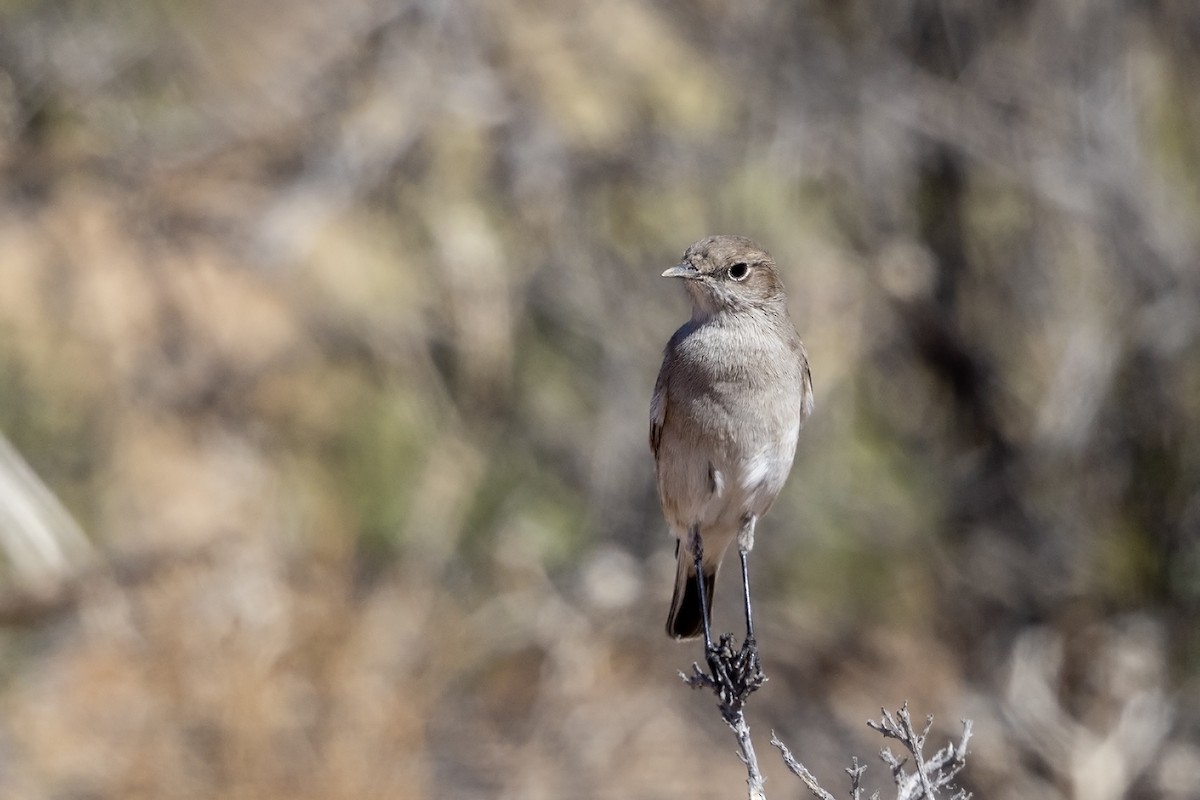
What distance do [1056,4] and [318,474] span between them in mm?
5143

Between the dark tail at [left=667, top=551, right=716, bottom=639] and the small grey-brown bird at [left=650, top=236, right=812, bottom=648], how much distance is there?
0.01 metres

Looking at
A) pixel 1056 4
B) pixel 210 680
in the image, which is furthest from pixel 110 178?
pixel 1056 4

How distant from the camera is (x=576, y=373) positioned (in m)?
9.29

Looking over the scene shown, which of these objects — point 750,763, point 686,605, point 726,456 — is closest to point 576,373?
point 686,605

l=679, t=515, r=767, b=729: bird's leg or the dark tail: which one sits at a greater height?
the dark tail

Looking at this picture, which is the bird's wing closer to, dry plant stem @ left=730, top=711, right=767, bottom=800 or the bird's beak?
the bird's beak

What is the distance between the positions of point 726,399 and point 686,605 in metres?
0.80

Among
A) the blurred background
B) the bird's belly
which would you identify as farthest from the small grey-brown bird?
the blurred background

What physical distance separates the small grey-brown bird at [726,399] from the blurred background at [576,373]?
3.47m

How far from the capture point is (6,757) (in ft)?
24.6

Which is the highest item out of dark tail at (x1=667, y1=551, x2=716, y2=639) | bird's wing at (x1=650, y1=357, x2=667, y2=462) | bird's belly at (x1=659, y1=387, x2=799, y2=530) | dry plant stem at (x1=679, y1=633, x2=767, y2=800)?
bird's wing at (x1=650, y1=357, x2=667, y2=462)

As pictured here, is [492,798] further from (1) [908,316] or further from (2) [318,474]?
(1) [908,316]

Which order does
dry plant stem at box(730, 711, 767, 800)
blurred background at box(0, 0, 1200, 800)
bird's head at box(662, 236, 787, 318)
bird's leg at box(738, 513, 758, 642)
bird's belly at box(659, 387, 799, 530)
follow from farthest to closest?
1. blurred background at box(0, 0, 1200, 800)
2. bird's leg at box(738, 513, 758, 642)
3. bird's head at box(662, 236, 787, 318)
4. bird's belly at box(659, 387, 799, 530)
5. dry plant stem at box(730, 711, 767, 800)

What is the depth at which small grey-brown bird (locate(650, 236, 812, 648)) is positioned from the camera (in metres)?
4.29
